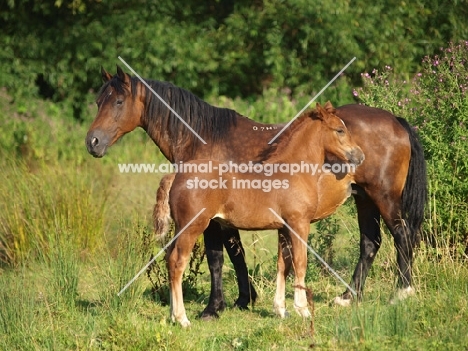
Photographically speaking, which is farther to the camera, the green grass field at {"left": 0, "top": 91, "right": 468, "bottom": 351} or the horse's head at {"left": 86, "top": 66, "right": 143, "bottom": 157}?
the horse's head at {"left": 86, "top": 66, "right": 143, "bottom": 157}

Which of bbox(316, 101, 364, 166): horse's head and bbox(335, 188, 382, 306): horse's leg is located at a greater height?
bbox(316, 101, 364, 166): horse's head

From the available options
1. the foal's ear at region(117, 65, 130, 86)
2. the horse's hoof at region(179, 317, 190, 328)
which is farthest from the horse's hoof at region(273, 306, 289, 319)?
the foal's ear at region(117, 65, 130, 86)

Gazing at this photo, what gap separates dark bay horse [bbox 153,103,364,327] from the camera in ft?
23.7

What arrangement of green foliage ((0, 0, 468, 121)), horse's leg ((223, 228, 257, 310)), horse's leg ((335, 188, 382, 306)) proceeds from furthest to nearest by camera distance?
green foliage ((0, 0, 468, 121)) < horse's leg ((335, 188, 382, 306)) < horse's leg ((223, 228, 257, 310))

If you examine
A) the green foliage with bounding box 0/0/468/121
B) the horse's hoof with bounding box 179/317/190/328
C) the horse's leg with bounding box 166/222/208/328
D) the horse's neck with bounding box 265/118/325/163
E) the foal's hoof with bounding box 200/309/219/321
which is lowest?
the foal's hoof with bounding box 200/309/219/321

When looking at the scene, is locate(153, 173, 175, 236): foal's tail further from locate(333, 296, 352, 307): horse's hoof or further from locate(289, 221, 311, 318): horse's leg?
locate(333, 296, 352, 307): horse's hoof

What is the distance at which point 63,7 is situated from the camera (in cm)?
1742

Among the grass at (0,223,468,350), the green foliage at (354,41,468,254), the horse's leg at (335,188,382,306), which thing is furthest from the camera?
the green foliage at (354,41,468,254)

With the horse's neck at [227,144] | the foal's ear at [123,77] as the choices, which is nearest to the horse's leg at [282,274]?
the horse's neck at [227,144]

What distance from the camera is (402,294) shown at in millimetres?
7719

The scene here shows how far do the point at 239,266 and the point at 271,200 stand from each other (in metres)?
1.32

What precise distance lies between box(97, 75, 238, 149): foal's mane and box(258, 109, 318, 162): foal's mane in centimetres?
59

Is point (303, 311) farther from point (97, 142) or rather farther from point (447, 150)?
point (447, 150)

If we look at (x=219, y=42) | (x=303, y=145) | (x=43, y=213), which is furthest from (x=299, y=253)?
(x=219, y=42)
